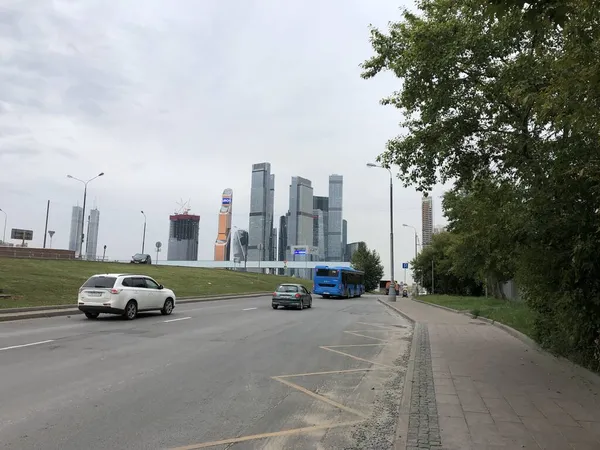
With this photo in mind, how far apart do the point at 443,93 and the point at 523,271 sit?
4231mm

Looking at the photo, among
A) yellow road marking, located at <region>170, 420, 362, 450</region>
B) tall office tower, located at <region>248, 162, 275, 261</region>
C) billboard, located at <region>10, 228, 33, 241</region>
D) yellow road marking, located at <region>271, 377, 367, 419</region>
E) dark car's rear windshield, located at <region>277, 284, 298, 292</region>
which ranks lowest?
yellow road marking, located at <region>170, 420, 362, 450</region>

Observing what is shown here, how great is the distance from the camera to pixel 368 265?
8894 centimetres

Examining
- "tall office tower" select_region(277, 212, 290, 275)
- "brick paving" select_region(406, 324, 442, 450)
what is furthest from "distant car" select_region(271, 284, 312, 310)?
"tall office tower" select_region(277, 212, 290, 275)

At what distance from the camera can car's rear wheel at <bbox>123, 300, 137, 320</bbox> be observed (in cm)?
1758

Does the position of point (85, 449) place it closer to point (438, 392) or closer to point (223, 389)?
point (223, 389)

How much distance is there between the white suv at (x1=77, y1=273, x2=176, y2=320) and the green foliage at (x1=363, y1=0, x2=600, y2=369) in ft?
34.7

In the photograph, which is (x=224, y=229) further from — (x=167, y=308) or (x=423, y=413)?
(x=423, y=413)

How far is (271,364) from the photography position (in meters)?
9.66

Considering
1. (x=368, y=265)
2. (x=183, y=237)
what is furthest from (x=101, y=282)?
(x=183, y=237)

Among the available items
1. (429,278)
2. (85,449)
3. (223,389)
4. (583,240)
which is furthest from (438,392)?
(429,278)

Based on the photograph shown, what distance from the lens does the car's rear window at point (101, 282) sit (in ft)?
57.2

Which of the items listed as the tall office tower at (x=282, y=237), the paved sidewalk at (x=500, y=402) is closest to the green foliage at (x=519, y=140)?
the paved sidewalk at (x=500, y=402)

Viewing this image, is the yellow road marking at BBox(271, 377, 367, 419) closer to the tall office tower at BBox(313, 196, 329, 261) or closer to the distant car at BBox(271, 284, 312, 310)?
the distant car at BBox(271, 284, 312, 310)

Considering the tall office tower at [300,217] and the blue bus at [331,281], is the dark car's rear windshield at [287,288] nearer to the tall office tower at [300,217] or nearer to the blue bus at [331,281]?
the blue bus at [331,281]
